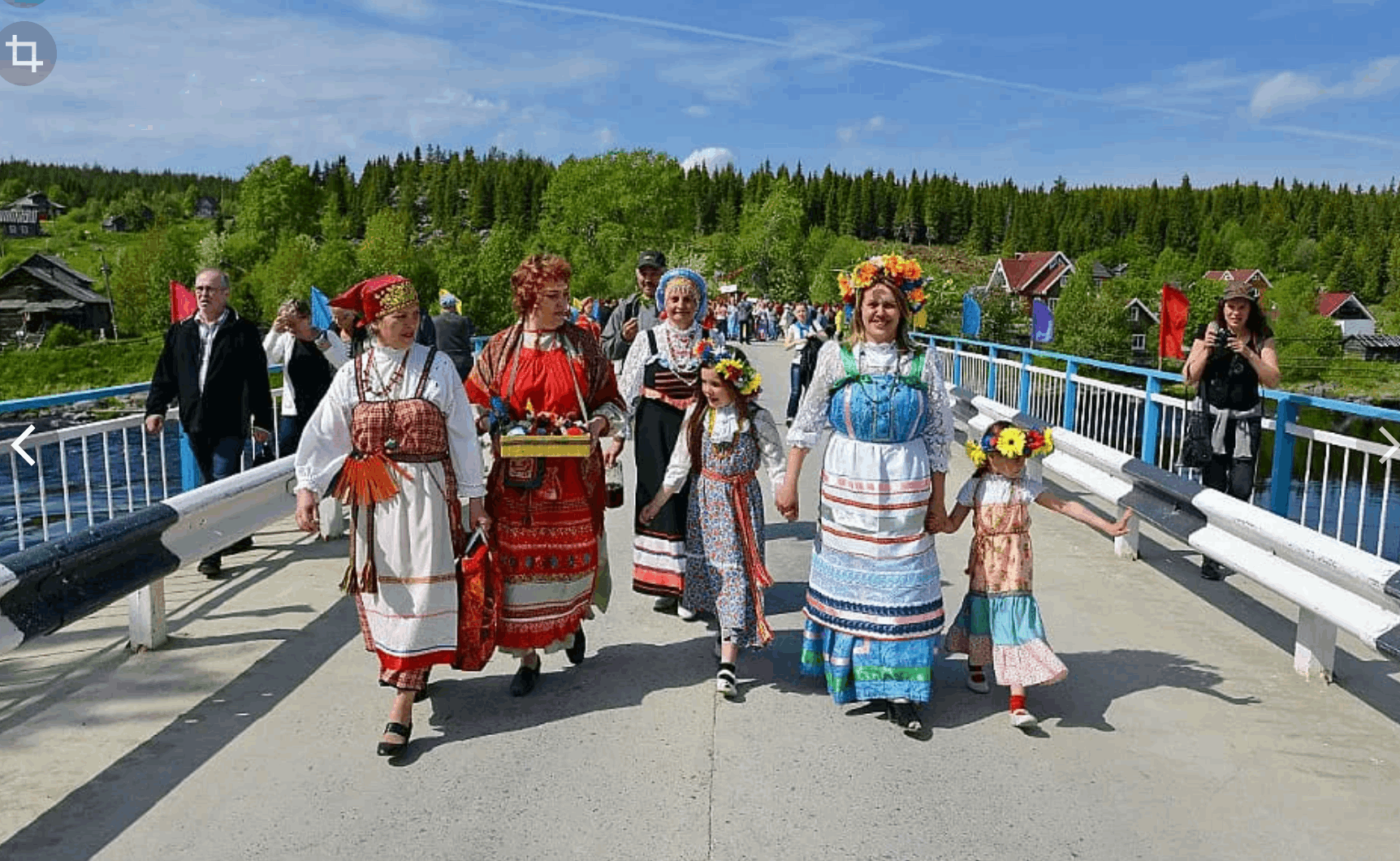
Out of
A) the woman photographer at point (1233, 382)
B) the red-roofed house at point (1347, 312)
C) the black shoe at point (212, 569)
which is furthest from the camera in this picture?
the red-roofed house at point (1347, 312)

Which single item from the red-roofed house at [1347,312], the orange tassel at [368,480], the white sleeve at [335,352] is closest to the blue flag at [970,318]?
the white sleeve at [335,352]

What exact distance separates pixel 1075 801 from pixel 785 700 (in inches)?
53.8

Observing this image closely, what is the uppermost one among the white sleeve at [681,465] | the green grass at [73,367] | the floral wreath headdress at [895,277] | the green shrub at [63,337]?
the floral wreath headdress at [895,277]

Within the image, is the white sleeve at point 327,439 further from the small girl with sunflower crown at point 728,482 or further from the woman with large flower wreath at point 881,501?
the woman with large flower wreath at point 881,501

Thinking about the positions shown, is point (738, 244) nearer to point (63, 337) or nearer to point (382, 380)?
point (63, 337)

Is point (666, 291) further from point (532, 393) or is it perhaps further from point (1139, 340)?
point (1139, 340)

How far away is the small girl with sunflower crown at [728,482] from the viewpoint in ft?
16.5

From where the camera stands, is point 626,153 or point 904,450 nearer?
point 904,450

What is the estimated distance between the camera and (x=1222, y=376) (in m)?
6.68

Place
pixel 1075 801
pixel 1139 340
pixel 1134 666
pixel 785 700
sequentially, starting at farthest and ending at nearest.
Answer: pixel 1139 340, pixel 1134 666, pixel 785 700, pixel 1075 801

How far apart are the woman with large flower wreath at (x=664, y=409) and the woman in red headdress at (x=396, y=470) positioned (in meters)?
1.63

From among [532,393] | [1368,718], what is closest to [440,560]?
[532,393]

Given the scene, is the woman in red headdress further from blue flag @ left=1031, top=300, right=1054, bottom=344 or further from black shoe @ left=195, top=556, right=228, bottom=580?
blue flag @ left=1031, top=300, right=1054, bottom=344

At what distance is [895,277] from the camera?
15.0 ft
